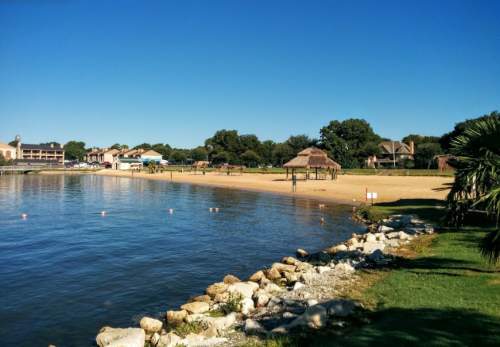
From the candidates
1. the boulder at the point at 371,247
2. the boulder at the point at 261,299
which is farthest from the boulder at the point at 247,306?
the boulder at the point at 371,247

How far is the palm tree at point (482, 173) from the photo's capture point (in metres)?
6.70

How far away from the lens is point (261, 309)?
7.95 meters

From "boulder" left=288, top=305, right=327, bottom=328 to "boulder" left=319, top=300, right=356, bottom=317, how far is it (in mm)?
306

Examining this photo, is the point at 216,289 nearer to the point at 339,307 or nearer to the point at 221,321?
the point at 221,321

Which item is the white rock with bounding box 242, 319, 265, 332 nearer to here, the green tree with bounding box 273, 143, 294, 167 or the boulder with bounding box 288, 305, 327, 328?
the boulder with bounding box 288, 305, 327, 328

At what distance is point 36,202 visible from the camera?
31.1 meters

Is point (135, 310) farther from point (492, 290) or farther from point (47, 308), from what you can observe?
point (492, 290)

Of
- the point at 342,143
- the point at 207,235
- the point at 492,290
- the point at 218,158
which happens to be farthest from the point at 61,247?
the point at 218,158

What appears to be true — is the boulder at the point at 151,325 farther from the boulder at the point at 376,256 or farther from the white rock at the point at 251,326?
the boulder at the point at 376,256

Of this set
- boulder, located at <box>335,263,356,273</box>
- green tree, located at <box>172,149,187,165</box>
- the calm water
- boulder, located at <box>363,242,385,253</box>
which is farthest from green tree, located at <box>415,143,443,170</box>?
green tree, located at <box>172,149,187,165</box>

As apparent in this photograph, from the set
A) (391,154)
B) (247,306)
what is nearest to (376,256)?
(247,306)

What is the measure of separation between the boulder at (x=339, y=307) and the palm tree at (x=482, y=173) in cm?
285

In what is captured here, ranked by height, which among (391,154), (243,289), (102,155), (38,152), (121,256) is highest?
(38,152)

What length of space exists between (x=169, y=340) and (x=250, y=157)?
96.3 meters
